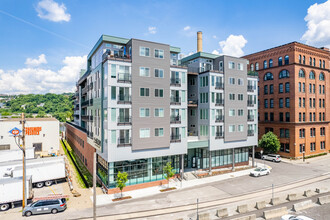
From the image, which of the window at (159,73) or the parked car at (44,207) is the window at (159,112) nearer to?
the window at (159,73)

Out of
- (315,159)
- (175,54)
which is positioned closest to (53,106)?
(175,54)

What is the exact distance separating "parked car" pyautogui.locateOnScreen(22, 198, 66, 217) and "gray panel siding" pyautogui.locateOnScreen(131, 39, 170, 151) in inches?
453

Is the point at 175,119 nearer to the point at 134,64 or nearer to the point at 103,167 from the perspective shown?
the point at 134,64

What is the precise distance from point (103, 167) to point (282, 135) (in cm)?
4626

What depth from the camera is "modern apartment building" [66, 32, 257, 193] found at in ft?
103

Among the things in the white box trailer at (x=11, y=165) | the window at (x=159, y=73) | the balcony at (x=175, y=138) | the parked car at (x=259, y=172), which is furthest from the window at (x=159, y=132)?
the parked car at (x=259, y=172)

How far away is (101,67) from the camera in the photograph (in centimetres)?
3334

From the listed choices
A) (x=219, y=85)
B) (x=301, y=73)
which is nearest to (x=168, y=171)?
(x=219, y=85)

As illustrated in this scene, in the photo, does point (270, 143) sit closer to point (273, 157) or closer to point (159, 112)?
point (273, 157)

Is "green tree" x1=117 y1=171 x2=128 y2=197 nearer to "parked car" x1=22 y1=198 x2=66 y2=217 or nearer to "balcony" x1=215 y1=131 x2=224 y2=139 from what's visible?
"parked car" x1=22 y1=198 x2=66 y2=217

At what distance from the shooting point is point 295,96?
53.5 m

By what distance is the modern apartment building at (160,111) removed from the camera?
31.4 m

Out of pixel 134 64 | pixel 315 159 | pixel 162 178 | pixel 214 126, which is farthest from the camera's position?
pixel 315 159

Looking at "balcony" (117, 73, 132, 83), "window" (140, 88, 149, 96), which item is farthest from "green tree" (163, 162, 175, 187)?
"balcony" (117, 73, 132, 83)
